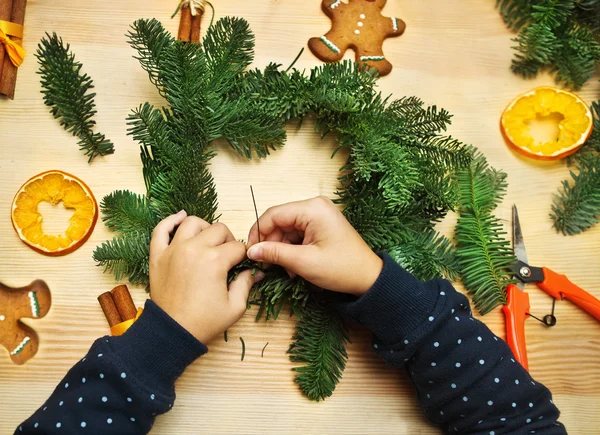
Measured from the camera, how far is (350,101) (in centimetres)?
89

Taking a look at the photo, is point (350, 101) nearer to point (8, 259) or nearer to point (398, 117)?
point (398, 117)

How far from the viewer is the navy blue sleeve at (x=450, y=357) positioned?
85cm

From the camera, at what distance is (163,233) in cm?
86

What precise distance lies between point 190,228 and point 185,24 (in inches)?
17.2

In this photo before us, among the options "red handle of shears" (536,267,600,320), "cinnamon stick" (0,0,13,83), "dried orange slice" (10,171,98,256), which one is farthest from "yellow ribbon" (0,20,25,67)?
"red handle of shears" (536,267,600,320)

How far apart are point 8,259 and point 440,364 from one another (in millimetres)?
803

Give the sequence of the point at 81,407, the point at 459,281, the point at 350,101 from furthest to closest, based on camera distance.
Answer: the point at 459,281, the point at 350,101, the point at 81,407

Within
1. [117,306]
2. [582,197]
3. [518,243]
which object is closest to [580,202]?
[582,197]

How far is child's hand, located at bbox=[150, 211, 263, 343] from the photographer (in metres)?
0.82

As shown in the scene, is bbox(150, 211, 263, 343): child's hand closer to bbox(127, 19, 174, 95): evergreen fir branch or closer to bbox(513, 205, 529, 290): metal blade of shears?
bbox(127, 19, 174, 95): evergreen fir branch

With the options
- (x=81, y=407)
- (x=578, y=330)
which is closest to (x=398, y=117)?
(x=578, y=330)

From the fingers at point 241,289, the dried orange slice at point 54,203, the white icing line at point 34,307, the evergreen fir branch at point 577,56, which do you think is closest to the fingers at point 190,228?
the fingers at point 241,289

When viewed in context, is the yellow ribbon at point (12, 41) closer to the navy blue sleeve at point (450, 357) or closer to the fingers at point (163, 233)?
the fingers at point (163, 233)

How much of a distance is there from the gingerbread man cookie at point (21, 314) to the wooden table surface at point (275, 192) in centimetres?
2
